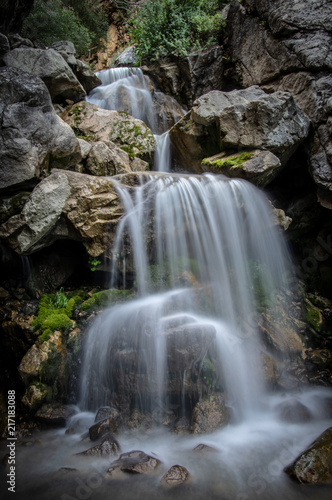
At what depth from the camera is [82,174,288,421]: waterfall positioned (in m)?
4.28

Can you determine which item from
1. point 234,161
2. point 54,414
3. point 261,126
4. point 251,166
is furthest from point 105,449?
point 261,126

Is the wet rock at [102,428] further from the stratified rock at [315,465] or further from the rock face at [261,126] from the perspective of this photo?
the rock face at [261,126]

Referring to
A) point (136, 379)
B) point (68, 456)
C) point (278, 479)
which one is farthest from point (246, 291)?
point (68, 456)

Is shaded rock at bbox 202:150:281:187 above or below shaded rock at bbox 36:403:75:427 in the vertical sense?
above

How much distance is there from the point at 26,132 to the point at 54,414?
16.8ft

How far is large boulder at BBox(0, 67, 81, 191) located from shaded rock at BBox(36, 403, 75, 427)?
3.91 metres

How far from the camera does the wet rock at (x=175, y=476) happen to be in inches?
113

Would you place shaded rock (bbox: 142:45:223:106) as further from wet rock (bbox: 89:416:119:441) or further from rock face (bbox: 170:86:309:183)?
wet rock (bbox: 89:416:119:441)

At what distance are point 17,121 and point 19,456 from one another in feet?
18.3

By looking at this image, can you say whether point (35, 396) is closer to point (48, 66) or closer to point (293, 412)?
point (293, 412)

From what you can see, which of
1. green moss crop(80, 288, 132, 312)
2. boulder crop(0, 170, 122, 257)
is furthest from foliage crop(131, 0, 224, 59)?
green moss crop(80, 288, 132, 312)

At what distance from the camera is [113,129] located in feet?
30.4

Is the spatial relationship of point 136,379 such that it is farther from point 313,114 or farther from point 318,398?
point 313,114

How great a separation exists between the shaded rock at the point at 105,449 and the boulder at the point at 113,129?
7682mm
